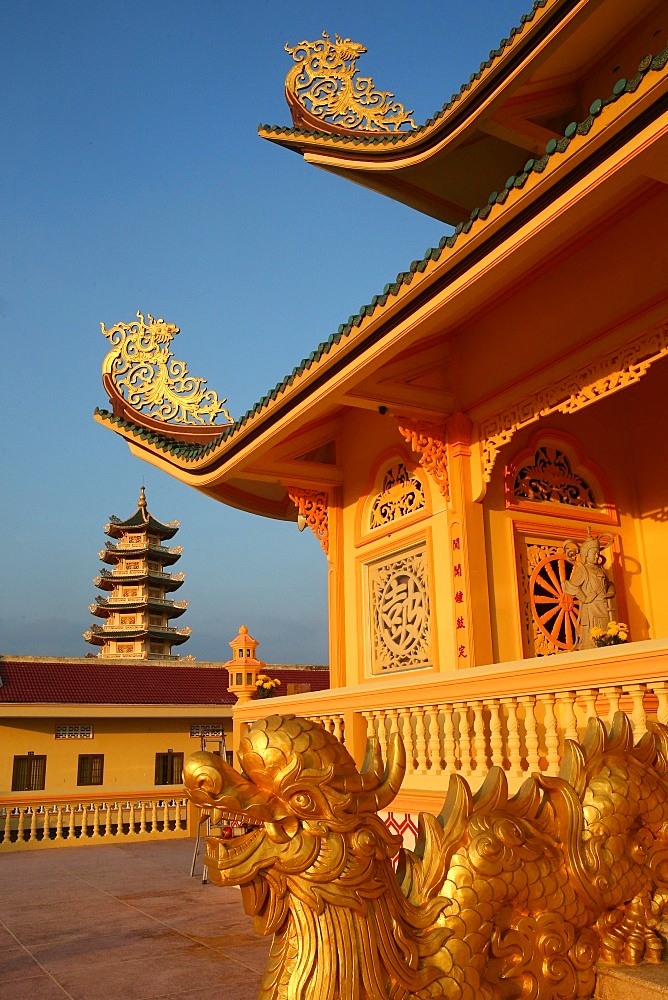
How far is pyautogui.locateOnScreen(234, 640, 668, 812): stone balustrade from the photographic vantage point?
3.81 meters

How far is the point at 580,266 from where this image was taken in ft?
18.8

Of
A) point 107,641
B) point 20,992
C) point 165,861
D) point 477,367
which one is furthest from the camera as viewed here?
point 107,641

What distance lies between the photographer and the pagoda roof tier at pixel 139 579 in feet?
123

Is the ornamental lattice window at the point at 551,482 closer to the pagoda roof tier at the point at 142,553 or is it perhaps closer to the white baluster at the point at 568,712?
the white baluster at the point at 568,712

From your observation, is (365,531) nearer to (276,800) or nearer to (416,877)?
(416,877)

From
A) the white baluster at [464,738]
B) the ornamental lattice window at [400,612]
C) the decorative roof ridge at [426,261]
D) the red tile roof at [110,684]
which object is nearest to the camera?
the decorative roof ridge at [426,261]

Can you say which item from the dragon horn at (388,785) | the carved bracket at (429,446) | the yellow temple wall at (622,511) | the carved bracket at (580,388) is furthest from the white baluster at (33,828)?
the dragon horn at (388,785)

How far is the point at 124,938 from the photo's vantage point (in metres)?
4.97

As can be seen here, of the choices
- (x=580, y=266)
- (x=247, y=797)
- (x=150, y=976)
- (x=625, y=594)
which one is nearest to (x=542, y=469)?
(x=625, y=594)

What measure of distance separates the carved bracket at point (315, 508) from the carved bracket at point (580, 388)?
7.52 feet

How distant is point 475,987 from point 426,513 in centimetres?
498

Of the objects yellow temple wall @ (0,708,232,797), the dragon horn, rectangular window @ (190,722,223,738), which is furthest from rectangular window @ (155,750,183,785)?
the dragon horn

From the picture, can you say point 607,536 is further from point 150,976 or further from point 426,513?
point 150,976

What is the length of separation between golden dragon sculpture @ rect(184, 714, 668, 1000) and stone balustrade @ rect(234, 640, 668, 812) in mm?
1574
